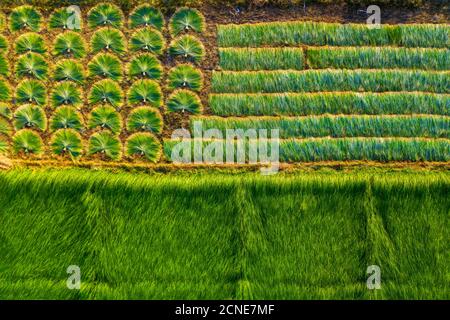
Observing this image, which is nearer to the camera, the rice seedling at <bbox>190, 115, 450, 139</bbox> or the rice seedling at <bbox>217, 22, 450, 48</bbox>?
the rice seedling at <bbox>190, 115, 450, 139</bbox>

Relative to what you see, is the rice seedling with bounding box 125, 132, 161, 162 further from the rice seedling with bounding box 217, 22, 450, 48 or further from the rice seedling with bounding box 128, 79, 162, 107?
the rice seedling with bounding box 217, 22, 450, 48

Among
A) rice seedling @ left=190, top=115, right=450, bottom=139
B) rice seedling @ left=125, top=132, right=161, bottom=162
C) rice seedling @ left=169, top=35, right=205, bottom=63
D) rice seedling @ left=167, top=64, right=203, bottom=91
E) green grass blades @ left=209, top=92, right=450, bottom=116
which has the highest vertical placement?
rice seedling @ left=169, top=35, right=205, bottom=63

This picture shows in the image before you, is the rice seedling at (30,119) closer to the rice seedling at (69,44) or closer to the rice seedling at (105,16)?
the rice seedling at (69,44)

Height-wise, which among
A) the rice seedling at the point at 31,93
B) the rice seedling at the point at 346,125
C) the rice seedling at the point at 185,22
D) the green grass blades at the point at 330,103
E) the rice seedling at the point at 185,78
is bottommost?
the rice seedling at the point at 346,125

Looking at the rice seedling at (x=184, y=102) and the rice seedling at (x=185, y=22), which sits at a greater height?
the rice seedling at (x=185, y=22)

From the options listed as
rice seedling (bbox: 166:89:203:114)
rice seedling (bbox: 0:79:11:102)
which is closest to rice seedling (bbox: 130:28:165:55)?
rice seedling (bbox: 166:89:203:114)

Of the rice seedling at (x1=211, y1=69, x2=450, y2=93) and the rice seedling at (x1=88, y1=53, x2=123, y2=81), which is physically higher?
the rice seedling at (x1=88, y1=53, x2=123, y2=81)

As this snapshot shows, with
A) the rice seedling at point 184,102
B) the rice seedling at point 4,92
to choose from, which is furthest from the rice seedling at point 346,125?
the rice seedling at point 4,92

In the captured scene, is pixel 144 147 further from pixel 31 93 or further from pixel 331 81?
pixel 331 81
